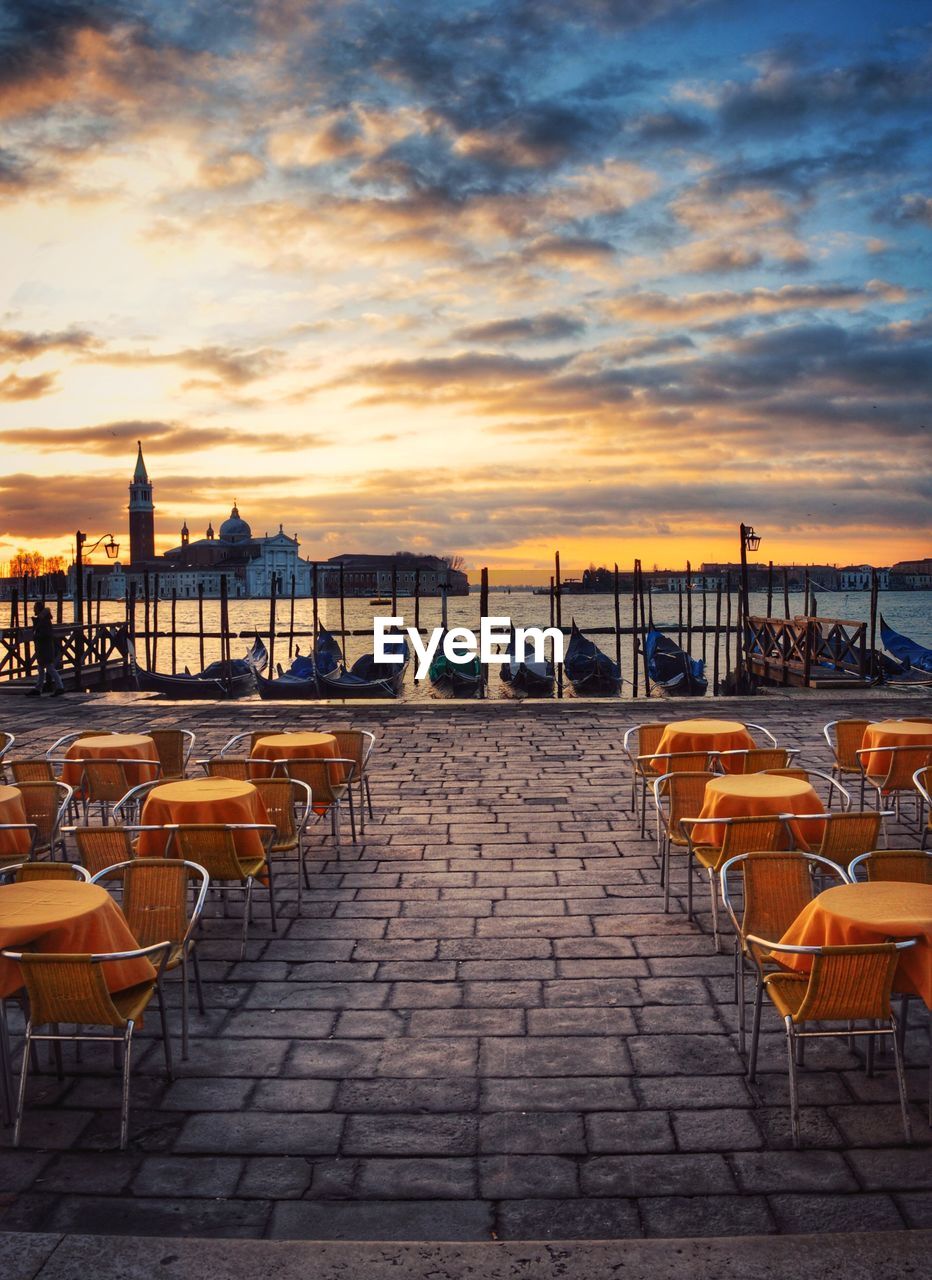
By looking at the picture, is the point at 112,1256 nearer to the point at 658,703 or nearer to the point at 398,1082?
the point at 398,1082

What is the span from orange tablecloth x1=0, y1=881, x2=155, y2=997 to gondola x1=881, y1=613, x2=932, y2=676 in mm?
21868

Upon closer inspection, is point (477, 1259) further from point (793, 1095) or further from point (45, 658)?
point (45, 658)

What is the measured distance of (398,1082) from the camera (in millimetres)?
3301

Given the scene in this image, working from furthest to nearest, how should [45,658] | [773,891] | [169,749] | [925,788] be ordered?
[45,658], [169,749], [925,788], [773,891]

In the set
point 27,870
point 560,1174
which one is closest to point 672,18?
point 27,870

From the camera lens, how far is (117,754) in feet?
20.9

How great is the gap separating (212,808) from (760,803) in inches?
103

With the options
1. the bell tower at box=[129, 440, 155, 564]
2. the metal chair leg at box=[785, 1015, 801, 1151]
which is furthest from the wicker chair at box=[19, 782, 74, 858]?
the bell tower at box=[129, 440, 155, 564]

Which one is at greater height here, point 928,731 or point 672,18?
point 672,18

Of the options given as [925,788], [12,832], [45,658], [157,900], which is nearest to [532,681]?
[45,658]

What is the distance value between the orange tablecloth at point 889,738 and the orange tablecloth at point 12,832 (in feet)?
15.9

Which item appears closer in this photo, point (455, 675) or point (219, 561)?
point (455, 675)

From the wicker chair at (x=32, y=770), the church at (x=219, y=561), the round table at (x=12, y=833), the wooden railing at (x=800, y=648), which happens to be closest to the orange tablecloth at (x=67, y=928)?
the round table at (x=12, y=833)

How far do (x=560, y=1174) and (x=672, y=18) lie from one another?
8.52 metres
